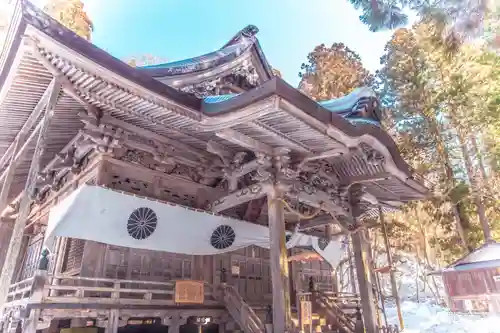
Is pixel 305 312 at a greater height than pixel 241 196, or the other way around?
pixel 241 196

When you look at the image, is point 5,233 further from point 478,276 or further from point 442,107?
point 442,107

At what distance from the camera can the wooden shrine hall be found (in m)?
5.71

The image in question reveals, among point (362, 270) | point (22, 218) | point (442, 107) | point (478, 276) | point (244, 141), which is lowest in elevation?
Result: point (478, 276)

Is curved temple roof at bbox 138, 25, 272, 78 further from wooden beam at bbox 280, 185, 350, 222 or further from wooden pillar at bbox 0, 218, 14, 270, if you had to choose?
wooden pillar at bbox 0, 218, 14, 270

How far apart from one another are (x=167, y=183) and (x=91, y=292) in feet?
9.71

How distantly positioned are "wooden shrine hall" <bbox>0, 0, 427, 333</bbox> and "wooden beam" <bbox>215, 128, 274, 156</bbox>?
37mm

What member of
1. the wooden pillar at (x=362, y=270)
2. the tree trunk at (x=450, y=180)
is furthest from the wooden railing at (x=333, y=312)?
the tree trunk at (x=450, y=180)

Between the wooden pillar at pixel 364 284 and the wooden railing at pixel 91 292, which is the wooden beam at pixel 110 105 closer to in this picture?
the wooden railing at pixel 91 292

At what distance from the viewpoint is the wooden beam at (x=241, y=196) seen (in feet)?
25.2

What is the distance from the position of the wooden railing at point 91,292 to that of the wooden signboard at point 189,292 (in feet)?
0.52

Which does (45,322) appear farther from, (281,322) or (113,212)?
(281,322)

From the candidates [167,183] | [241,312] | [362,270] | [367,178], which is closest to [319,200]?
[367,178]

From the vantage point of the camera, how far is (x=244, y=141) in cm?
704

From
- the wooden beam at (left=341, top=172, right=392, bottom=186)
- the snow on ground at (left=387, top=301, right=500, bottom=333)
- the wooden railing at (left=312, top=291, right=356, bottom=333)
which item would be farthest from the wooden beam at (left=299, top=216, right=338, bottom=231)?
the snow on ground at (left=387, top=301, right=500, bottom=333)
